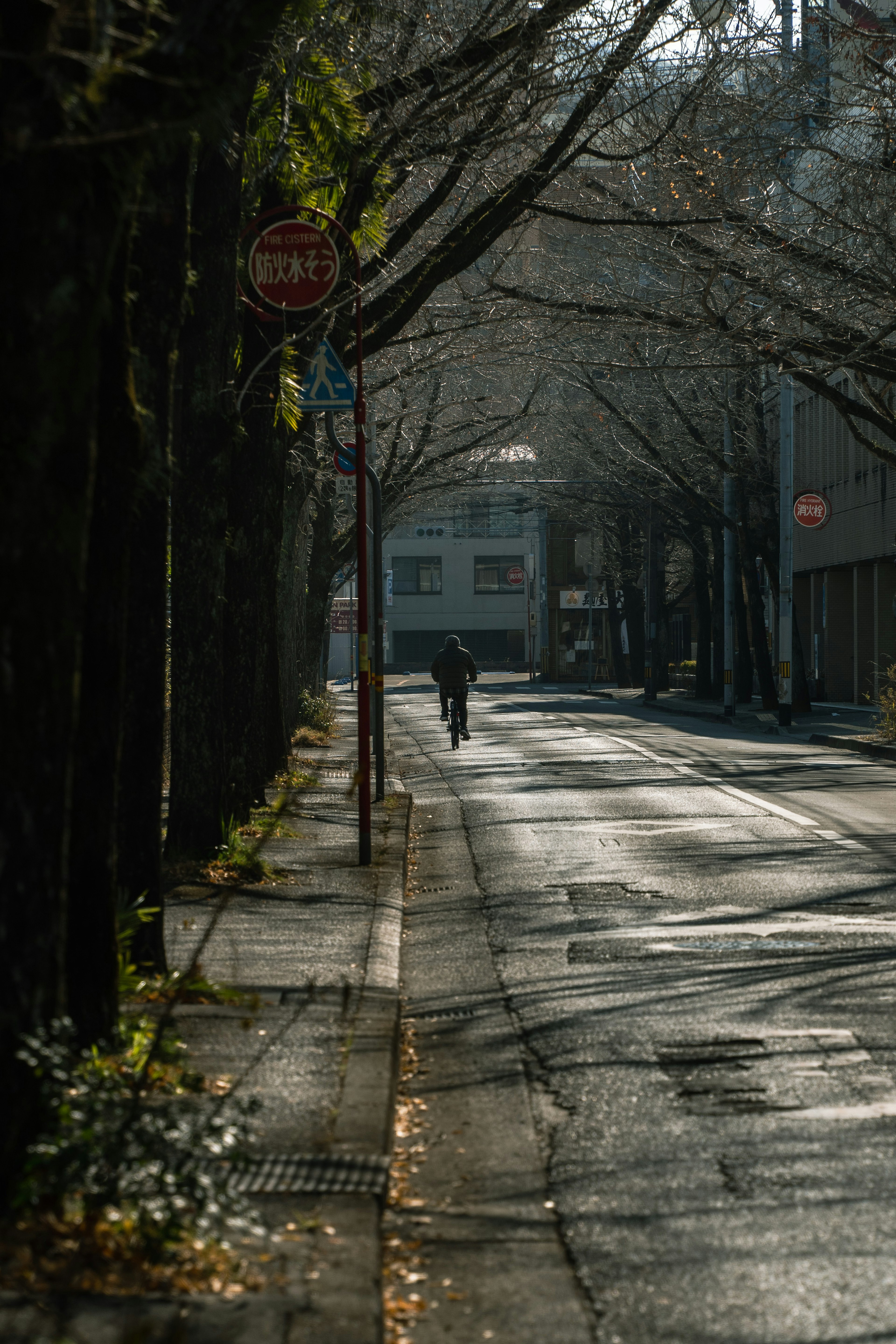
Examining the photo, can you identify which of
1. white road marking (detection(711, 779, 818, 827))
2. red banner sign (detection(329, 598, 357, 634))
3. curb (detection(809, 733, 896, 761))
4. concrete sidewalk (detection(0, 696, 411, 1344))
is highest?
red banner sign (detection(329, 598, 357, 634))

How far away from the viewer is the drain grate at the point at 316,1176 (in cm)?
456

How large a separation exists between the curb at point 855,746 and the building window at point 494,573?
7803 centimetres

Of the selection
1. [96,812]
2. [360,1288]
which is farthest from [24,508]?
[360,1288]

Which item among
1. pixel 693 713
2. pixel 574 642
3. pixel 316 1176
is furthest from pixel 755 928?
pixel 574 642

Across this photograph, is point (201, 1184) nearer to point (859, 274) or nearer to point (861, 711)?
point (859, 274)

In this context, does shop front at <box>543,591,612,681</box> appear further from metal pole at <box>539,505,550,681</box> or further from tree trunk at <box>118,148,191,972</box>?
tree trunk at <box>118,148,191,972</box>

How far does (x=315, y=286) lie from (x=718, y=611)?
4581 centimetres

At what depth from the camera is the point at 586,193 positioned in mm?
19172

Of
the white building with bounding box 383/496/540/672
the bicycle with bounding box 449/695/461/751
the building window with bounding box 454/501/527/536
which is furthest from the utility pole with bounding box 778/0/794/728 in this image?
the white building with bounding box 383/496/540/672

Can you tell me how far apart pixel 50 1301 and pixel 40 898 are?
0.96 meters

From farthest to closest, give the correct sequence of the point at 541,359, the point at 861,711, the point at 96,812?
the point at 861,711, the point at 541,359, the point at 96,812

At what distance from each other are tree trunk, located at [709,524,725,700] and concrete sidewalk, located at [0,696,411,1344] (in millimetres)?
27656

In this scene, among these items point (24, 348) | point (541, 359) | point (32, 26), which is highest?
point (541, 359)

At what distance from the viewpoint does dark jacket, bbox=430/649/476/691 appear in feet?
89.7
